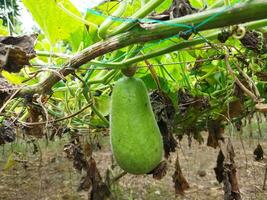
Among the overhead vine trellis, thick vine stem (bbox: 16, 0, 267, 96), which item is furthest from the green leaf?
thick vine stem (bbox: 16, 0, 267, 96)

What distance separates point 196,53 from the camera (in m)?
1.41

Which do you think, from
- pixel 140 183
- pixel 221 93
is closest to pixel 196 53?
pixel 221 93

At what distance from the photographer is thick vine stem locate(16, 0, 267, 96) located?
0.61 metres

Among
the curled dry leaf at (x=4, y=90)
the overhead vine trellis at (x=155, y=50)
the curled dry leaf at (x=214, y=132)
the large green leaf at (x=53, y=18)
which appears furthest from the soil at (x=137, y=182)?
the curled dry leaf at (x=4, y=90)

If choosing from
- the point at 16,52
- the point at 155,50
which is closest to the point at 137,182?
the point at 155,50

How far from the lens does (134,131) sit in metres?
0.95

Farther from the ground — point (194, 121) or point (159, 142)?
point (194, 121)

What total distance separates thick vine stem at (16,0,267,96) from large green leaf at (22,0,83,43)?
19cm

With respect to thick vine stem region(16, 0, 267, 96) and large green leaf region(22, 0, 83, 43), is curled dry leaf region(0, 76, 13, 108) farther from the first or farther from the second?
large green leaf region(22, 0, 83, 43)

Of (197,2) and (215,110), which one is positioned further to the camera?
(215,110)

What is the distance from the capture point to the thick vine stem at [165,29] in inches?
23.9

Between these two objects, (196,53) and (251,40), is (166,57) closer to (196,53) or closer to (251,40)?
(196,53)

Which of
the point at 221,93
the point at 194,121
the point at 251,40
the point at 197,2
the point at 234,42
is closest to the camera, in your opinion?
the point at 251,40

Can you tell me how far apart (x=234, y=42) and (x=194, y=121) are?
84cm
